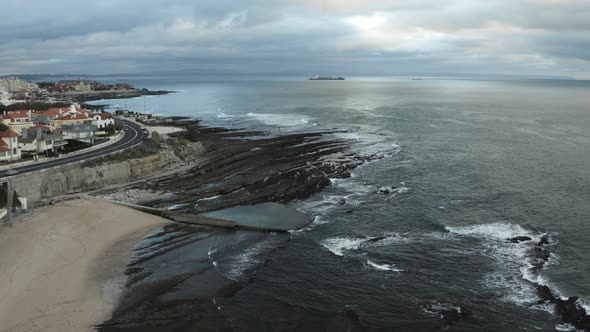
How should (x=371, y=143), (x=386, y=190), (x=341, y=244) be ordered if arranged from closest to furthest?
(x=341, y=244) < (x=386, y=190) < (x=371, y=143)

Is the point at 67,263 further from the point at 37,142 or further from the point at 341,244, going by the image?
the point at 37,142

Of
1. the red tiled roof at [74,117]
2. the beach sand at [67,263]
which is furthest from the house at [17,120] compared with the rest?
the beach sand at [67,263]

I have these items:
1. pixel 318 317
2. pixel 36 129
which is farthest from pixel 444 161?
pixel 36 129

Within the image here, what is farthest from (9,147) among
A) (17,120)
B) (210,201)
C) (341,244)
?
(341,244)

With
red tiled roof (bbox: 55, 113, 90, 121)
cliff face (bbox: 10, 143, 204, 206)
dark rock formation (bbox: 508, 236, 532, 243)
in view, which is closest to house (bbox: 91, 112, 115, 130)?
red tiled roof (bbox: 55, 113, 90, 121)

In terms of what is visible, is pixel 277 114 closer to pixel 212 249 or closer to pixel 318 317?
pixel 212 249

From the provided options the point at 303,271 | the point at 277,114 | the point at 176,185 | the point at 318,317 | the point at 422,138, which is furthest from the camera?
the point at 277,114
